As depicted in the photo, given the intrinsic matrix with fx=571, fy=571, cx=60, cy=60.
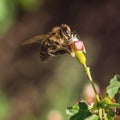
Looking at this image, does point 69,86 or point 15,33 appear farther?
point 15,33

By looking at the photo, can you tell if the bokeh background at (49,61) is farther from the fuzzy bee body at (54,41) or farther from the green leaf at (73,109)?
the green leaf at (73,109)

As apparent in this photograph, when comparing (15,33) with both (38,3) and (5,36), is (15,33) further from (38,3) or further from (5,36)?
(38,3)

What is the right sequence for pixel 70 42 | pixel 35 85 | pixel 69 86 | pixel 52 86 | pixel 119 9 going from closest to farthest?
pixel 70 42, pixel 69 86, pixel 52 86, pixel 35 85, pixel 119 9

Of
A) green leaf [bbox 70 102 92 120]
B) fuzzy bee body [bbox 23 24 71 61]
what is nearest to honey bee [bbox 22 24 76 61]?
fuzzy bee body [bbox 23 24 71 61]

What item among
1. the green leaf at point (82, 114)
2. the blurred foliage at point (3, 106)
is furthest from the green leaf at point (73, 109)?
the blurred foliage at point (3, 106)

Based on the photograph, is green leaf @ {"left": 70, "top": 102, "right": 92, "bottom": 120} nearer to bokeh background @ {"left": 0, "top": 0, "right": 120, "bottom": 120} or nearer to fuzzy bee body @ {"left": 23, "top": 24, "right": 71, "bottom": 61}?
fuzzy bee body @ {"left": 23, "top": 24, "right": 71, "bottom": 61}

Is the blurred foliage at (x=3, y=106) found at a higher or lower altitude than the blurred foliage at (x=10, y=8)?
lower

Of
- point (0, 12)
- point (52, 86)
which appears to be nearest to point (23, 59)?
point (52, 86)
